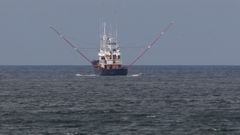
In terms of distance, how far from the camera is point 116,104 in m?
108

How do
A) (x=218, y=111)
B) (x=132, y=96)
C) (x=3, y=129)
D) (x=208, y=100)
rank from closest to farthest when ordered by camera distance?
(x=3, y=129) < (x=218, y=111) < (x=208, y=100) < (x=132, y=96)

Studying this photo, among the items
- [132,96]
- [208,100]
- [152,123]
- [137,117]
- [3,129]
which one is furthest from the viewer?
[132,96]

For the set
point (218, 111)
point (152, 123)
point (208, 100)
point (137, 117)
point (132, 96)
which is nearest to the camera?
point (152, 123)

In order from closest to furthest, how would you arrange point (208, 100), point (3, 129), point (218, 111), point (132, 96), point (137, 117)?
1. point (3, 129)
2. point (137, 117)
3. point (218, 111)
4. point (208, 100)
5. point (132, 96)

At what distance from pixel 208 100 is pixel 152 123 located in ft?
120

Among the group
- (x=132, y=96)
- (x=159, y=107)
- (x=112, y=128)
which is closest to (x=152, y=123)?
(x=112, y=128)

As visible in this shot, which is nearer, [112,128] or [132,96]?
[112,128]

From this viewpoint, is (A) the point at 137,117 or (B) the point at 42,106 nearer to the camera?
(A) the point at 137,117

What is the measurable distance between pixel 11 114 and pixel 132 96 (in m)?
38.5

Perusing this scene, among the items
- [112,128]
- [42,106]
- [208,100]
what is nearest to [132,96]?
[208,100]

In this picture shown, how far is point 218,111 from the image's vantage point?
3748 inches

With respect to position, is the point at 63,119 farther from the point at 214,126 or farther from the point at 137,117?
the point at 214,126

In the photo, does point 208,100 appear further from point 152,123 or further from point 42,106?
point 152,123

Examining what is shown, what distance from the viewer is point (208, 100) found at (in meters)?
116
